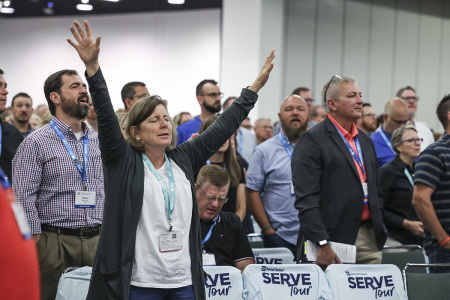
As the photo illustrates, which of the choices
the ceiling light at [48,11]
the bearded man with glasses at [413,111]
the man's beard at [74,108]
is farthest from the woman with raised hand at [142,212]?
the ceiling light at [48,11]

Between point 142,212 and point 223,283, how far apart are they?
1265 mm

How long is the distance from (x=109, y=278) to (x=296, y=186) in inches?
64.2

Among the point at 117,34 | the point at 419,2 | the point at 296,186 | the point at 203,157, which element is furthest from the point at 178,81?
the point at 203,157

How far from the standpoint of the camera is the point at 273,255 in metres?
4.38

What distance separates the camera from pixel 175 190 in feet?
8.59

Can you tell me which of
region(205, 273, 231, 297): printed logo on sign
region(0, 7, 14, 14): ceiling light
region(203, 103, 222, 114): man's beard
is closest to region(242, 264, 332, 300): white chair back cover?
region(205, 273, 231, 297): printed logo on sign

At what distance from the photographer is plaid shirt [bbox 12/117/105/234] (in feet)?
10.9

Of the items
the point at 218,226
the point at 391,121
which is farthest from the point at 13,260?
the point at 391,121

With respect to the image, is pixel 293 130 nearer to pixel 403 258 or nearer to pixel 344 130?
pixel 344 130

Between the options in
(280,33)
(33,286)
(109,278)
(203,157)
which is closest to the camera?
(33,286)

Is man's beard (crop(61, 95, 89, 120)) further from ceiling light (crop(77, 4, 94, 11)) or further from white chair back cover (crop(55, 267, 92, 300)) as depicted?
ceiling light (crop(77, 4, 94, 11))

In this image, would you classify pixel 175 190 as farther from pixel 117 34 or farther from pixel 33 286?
pixel 117 34

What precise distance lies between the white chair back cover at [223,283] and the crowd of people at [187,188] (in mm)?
198

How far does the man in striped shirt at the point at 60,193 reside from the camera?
11.0 feet
